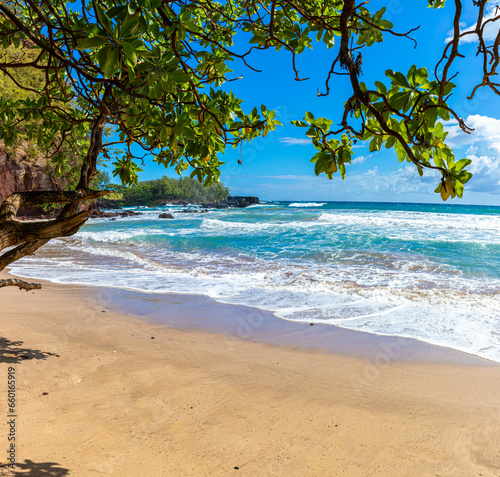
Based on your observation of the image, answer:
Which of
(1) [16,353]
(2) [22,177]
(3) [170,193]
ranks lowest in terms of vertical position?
(1) [16,353]

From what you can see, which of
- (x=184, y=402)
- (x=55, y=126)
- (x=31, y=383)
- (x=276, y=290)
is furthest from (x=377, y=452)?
(x=276, y=290)

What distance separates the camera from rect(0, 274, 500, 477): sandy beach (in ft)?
6.89

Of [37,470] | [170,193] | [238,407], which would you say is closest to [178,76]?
[37,470]

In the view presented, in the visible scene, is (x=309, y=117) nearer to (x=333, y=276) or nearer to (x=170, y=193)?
(x=333, y=276)

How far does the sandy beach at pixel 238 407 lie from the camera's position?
2100 millimetres

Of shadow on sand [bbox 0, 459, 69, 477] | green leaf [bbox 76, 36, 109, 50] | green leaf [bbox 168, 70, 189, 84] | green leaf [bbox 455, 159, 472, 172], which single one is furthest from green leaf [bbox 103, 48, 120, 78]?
shadow on sand [bbox 0, 459, 69, 477]

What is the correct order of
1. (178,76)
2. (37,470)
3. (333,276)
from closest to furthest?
(178,76) < (37,470) < (333,276)

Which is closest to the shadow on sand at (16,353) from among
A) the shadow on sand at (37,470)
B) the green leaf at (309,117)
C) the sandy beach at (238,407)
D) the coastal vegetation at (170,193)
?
the sandy beach at (238,407)

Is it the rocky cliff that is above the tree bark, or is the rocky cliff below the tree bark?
above

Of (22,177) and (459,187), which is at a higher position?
(22,177)

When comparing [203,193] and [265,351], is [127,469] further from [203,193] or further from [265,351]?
[203,193]

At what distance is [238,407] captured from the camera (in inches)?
107

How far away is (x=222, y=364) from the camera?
351 centimetres

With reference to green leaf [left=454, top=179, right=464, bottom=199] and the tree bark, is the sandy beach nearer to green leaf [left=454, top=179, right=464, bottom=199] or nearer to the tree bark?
the tree bark
